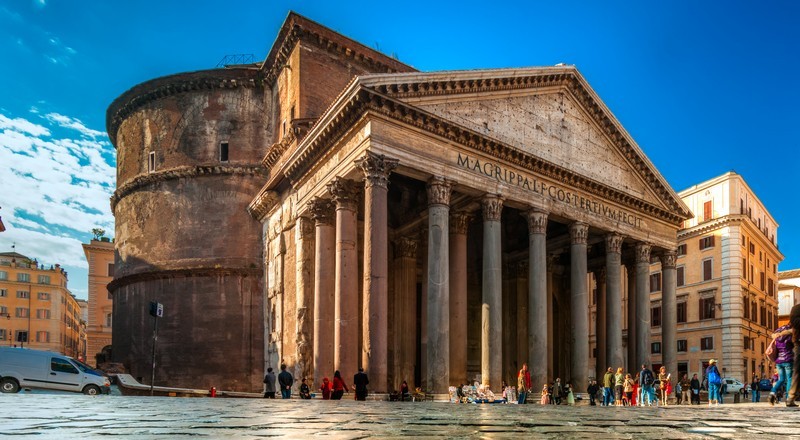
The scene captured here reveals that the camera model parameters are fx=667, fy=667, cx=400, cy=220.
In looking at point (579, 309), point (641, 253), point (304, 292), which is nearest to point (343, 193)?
point (304, 292)

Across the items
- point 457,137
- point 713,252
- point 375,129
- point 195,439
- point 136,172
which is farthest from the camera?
point 713,252

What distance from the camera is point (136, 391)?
2234cm

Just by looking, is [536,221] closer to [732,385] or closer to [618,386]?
[618,386]

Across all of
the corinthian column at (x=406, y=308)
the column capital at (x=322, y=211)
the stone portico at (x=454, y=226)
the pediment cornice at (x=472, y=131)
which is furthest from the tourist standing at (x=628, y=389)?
the column capital at (x=322, y=211)

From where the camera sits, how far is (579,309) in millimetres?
20812

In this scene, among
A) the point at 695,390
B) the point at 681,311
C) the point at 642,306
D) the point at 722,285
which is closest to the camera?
the point at 695,390

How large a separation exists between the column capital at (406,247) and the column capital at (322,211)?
4.46 metres

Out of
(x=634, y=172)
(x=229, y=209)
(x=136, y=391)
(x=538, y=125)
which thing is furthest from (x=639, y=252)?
(x=136, y=391)

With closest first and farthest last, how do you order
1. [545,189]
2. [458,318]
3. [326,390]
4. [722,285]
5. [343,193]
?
[326,390], [343,193], [458,318], [545,189], [722,285]

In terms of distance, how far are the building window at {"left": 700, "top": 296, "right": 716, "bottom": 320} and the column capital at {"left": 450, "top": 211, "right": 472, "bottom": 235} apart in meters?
19.1

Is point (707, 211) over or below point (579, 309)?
over

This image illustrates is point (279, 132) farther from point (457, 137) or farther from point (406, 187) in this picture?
point (457, 137)

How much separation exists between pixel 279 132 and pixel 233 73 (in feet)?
10.6

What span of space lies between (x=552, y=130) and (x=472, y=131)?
4.18m
